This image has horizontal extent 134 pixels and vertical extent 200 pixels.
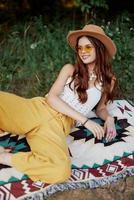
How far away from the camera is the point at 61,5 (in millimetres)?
6852

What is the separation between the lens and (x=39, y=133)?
395cm

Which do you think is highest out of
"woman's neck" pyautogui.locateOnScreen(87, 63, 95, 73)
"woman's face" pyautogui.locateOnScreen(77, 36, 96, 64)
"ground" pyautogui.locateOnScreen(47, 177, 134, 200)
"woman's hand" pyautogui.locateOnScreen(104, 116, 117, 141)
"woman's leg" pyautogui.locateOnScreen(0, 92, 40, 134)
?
"woman's face" pyautogui.locateOnScreen(77, 36, 96, 64)

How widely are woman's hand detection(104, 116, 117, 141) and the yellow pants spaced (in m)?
0.29

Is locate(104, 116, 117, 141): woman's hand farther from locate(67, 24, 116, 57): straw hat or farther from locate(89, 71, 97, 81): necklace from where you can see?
locate(67, 24, 116, 57): straw hat

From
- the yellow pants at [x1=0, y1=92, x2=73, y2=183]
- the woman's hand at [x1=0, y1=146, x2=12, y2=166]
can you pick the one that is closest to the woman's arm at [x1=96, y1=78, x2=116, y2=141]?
the yellow pants at [x1=0, y1=92, x2=73, y2=183]

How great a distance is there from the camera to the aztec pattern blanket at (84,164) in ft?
12.0

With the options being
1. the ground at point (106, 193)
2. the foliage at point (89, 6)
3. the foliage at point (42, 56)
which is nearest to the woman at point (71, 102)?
the ground at point (106, 193)

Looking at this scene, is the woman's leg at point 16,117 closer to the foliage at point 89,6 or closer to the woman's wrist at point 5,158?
the woman's wrist at point 5,158

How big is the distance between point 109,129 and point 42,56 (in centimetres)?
181

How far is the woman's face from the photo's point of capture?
4070 mm

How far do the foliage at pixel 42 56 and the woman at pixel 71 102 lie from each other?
1.15m

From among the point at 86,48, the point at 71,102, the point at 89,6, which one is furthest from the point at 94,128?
the point at 89,6

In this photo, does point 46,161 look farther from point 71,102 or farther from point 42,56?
point 42,56

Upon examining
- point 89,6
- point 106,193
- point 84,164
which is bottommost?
point 106,193
